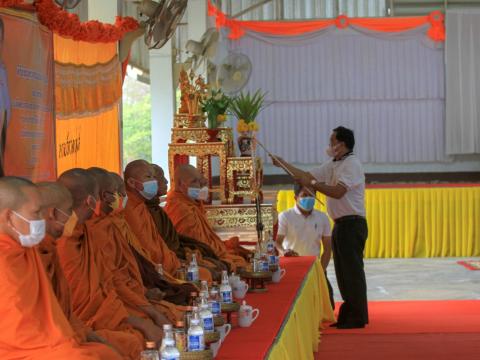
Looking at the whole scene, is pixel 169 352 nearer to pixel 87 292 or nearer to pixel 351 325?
pixel 87 292

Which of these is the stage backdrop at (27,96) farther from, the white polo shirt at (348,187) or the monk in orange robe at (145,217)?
the white polo shirt at (348,187)

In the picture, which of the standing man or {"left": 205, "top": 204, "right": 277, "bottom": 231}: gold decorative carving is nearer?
the standing man

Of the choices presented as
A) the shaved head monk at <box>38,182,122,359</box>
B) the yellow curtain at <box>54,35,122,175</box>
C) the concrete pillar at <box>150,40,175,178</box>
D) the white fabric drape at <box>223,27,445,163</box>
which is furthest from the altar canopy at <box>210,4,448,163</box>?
the shaved head monk at <box>38,182,122,359</box>

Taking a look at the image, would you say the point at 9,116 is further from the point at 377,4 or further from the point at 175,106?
the point at 377,4

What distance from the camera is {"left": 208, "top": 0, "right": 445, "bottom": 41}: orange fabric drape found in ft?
55.8

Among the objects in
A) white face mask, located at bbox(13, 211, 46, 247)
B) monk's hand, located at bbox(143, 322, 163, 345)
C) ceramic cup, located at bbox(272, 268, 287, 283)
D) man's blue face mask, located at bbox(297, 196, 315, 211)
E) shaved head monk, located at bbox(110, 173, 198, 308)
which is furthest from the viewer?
man's blue face mask, located at bbox(297, 196, 315, 211)

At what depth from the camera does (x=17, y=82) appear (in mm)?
5172

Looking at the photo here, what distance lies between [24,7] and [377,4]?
42.9 ft

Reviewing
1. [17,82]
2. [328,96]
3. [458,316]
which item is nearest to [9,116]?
[17,82]

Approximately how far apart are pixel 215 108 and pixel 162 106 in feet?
16.4

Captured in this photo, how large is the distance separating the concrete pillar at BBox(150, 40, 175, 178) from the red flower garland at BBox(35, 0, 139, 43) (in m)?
6.37

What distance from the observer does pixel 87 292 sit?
161 inches

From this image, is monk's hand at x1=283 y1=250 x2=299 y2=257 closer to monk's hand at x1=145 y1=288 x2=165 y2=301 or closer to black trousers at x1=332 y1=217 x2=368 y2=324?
black trousers at x1=332 y1=217 x2=368 y2=324

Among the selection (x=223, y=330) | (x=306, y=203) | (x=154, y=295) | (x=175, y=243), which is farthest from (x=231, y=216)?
(x=223, y=330)
